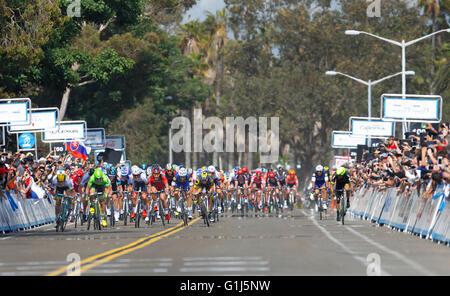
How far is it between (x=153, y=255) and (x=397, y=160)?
14363 mm

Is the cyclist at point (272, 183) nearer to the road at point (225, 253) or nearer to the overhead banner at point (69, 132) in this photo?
the overhead banner at point (69, 132)

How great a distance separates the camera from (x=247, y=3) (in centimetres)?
7669

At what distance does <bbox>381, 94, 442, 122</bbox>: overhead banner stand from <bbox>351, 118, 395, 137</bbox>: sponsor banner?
13.8 meters

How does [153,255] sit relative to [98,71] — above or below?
below

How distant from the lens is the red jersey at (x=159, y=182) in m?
31.1

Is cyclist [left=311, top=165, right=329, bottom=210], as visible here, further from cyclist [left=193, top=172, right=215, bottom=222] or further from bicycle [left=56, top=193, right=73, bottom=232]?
bicycle [left=56, top=193, right=73, bottom=232]

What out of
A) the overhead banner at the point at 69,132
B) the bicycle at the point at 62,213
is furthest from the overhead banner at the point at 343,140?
the bicycle at the point at 62,213

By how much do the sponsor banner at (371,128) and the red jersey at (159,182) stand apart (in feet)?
83.6

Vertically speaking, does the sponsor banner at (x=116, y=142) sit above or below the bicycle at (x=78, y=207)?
above

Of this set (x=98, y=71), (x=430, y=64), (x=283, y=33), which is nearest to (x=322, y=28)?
(x=283, y=33)

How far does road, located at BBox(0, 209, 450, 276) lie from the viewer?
568 inches

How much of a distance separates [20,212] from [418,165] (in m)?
11.7

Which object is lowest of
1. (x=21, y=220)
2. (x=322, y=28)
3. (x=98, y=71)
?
(x=21, y=220)
